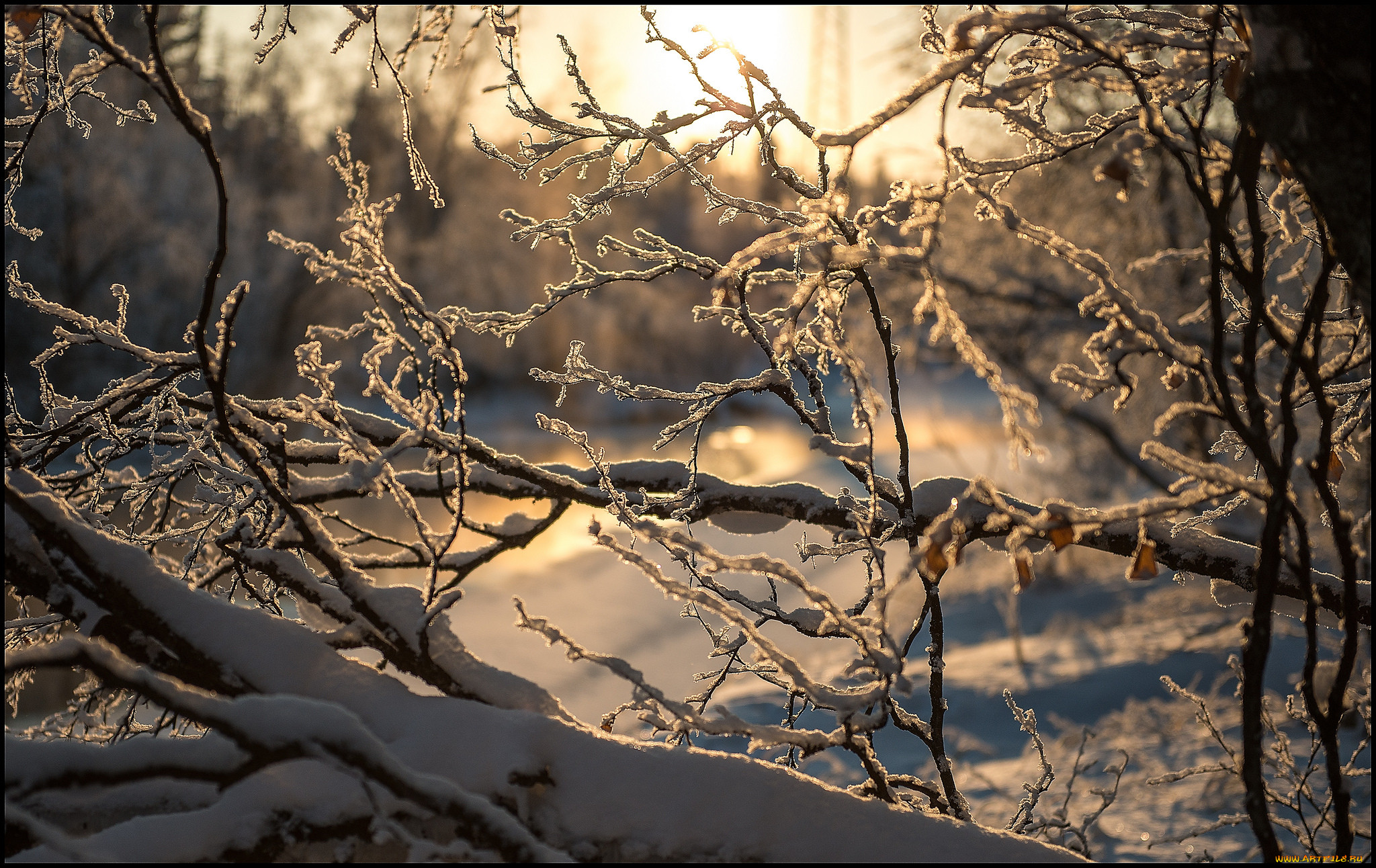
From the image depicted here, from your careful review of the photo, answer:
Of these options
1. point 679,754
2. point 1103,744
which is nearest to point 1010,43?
point 1103,744

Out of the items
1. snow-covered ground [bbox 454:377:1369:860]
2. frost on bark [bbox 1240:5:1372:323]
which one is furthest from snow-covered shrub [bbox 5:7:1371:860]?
snow-covered ground [bbox 454:377:1369:860]

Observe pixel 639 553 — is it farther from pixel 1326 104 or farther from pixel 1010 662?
pixel 1010 662

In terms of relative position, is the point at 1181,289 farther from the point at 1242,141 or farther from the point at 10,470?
the point at 10,470

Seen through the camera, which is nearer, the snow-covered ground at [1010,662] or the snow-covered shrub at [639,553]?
the snow-covered shrub at [639,553]

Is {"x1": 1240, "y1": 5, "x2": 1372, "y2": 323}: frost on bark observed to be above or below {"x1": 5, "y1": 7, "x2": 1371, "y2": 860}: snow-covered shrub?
above

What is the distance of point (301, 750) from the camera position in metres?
0.98

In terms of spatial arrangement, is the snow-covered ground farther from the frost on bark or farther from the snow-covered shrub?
the frost on bark

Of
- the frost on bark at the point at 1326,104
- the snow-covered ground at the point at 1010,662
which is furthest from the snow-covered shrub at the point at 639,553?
the snow-covered ground at the point at 1010,662

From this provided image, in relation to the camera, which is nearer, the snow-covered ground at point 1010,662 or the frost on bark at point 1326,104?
the frost on bark at point 1326,104

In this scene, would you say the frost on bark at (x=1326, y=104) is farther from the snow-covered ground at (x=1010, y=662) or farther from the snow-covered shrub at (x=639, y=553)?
the snow-covered ground at (x=1010, y=662)

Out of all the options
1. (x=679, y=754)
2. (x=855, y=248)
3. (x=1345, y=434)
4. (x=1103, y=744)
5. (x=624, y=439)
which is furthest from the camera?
(x=624, y=439)

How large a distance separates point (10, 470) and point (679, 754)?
3.96 feet

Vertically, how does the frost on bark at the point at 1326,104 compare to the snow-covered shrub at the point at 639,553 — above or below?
above

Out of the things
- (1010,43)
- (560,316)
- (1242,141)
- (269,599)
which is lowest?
(269,599)
